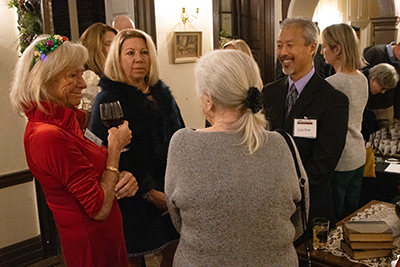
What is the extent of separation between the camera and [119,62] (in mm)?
2244

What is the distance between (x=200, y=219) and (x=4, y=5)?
2686 mm

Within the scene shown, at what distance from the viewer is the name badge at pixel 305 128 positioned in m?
2.12

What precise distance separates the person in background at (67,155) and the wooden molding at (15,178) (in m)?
1.79

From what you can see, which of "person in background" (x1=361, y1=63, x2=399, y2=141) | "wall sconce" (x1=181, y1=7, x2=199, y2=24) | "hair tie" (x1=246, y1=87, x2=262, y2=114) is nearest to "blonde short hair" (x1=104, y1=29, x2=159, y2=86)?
"hair tie" (x1=246, y1=87, x2=262, y2=114)

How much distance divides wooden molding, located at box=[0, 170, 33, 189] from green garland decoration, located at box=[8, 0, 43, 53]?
3.32 feet

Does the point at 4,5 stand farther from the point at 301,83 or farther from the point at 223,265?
the point at 223,265

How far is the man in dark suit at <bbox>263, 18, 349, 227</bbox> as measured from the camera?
2111 mm

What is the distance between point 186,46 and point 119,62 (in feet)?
7.81

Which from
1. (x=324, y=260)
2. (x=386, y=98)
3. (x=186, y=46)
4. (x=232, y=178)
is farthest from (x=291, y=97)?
(x=386, y=98)

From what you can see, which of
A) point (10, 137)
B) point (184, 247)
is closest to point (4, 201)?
point (10, 137)

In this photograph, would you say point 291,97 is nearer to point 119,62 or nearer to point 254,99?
point 119,62

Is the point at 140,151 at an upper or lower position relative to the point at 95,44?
lower

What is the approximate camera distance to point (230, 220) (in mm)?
1231

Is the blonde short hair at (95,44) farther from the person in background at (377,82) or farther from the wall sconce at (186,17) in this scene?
the person in background at (377,82)
